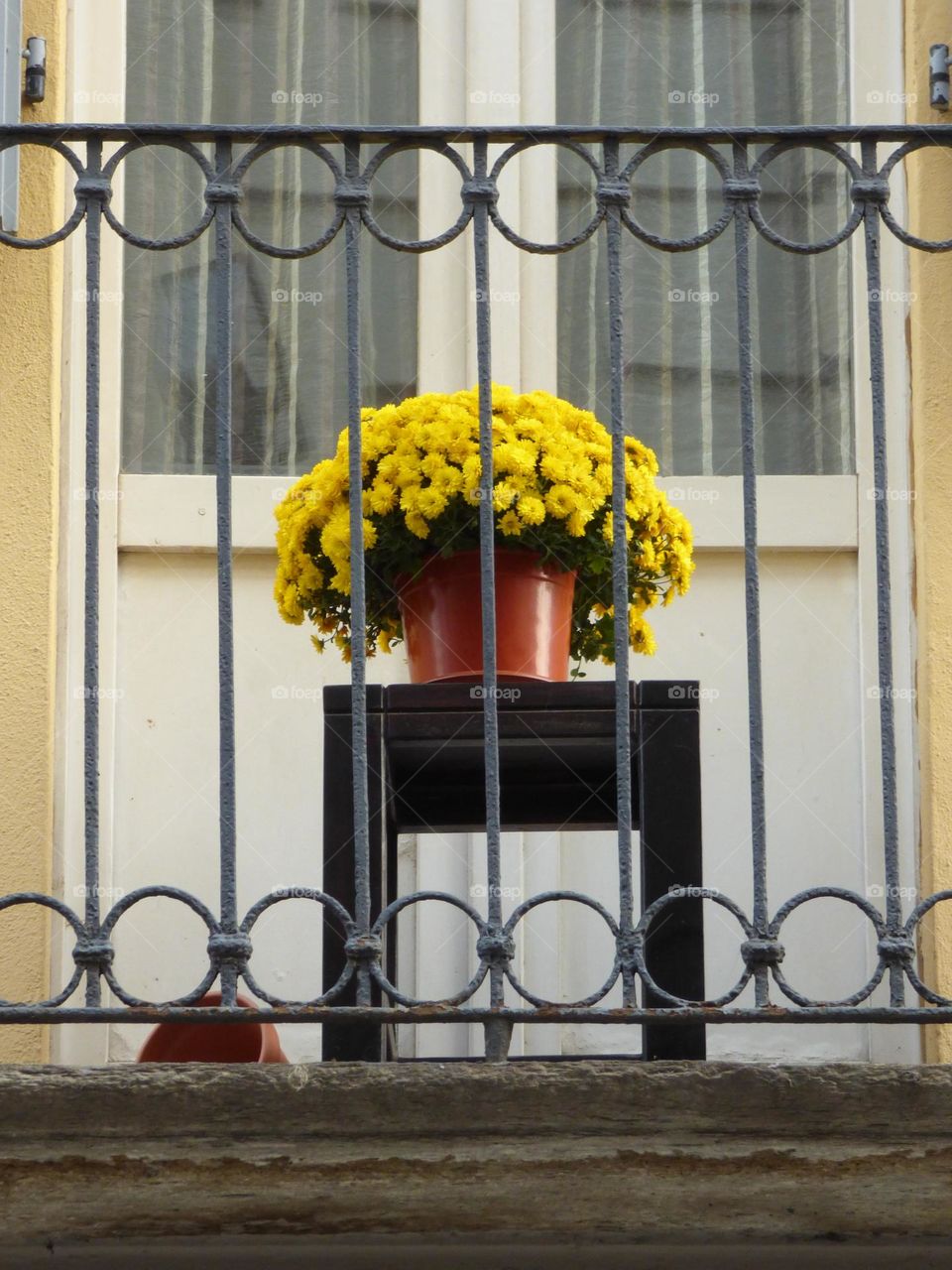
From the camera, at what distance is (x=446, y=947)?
4.02 meters

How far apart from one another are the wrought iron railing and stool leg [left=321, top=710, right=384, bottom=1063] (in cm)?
6

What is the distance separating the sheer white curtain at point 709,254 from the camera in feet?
14.2

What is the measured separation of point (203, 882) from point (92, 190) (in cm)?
158

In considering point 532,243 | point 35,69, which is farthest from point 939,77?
→ point 35,69

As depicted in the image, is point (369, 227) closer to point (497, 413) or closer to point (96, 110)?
point (497, 413)

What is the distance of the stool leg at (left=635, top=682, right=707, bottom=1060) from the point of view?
2902 millimetres

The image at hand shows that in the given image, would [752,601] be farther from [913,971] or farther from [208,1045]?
[208,1045]

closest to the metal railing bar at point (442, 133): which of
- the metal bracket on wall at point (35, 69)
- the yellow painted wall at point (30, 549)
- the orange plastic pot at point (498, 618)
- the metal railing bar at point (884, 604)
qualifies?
the metal railing bar at point (884, 604)

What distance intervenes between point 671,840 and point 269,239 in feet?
6.40

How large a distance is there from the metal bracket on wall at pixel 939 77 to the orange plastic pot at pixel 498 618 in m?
1.57

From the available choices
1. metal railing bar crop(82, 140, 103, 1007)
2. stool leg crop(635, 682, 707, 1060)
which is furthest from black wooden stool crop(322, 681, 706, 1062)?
metal railing bar crop(82, 140, 103, 1007)

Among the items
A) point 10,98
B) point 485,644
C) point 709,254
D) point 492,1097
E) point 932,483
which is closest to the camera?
point 492,1097

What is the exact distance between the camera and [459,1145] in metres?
2.58

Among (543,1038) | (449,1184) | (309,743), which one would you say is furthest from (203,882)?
(449,1184)
